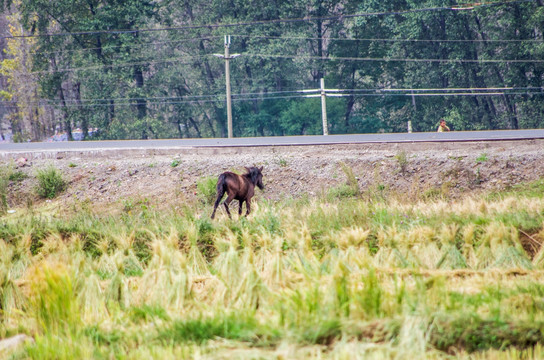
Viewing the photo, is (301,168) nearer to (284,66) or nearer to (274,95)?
(284,66)

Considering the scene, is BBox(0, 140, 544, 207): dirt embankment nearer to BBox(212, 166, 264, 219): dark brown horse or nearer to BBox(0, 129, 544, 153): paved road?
BBox(0, 129, 544, 153): paved road

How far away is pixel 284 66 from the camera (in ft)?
155

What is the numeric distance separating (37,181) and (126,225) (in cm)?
1243

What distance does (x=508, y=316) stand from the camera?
526cm

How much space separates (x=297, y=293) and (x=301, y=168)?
1433cm

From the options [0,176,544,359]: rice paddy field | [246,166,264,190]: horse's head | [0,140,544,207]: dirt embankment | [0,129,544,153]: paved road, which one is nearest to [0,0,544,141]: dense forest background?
[0,129,544,153]: paved road

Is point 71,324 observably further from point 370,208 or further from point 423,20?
point 423,20

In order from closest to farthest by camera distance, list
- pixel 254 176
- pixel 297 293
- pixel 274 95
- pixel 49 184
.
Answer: pixel 297 293, pixel 254 176, pixel 49 184, pixel 274 95

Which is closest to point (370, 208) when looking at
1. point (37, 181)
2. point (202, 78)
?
point (37, 181)

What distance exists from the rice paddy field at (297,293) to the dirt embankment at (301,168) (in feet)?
23.2

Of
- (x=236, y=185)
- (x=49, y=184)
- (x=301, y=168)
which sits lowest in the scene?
(x=49, y=184)

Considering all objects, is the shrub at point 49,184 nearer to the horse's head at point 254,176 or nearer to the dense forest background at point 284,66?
the horse's head at point 254,176

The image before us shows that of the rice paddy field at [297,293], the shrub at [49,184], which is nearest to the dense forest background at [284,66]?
the shrub at [49,184]

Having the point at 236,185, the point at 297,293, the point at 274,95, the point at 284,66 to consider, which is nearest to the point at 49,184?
the point at 236,185
